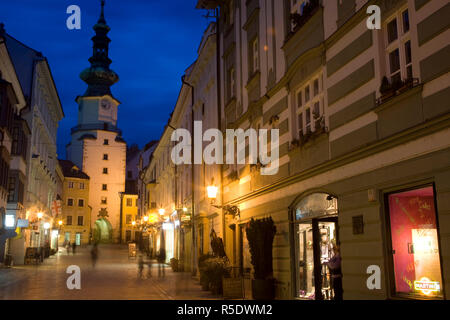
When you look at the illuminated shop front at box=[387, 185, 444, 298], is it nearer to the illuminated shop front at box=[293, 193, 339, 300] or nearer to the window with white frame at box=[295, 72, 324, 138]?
the illuminated shop front at box=[293, 193, 339, 300]

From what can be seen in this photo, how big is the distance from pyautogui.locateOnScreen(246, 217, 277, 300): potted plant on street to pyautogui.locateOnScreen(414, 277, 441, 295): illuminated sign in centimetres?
634

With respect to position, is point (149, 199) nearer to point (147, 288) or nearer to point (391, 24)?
point (147, 288)

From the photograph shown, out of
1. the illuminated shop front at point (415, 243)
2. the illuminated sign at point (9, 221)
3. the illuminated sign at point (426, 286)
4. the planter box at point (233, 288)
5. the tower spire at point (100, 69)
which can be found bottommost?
the planter box at point (233, 288)

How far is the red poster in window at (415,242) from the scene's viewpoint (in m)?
8.72

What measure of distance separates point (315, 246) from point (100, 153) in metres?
81.9

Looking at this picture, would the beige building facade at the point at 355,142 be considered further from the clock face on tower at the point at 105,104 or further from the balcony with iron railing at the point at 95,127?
the clock face on tower at the point at 105,104

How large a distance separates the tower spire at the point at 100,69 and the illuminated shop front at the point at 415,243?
3539 inches

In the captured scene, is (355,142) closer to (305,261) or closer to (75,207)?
(305,261)

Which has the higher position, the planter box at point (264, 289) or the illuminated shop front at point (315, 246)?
the illuminated shop front at point (315, 246)

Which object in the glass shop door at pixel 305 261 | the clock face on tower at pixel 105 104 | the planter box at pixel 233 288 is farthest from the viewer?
the clock face on tower at pixel 105 104

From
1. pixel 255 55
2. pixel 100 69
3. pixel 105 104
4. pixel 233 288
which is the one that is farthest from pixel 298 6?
pixel 100 69

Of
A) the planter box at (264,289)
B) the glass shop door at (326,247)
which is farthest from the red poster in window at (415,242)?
the planter box at (264,289)

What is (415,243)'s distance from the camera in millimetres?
9203

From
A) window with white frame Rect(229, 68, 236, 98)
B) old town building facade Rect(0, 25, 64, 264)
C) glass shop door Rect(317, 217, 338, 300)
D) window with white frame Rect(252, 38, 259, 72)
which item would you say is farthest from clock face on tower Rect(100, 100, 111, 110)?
glass shop door Rect(317, 217, 338, 300)
